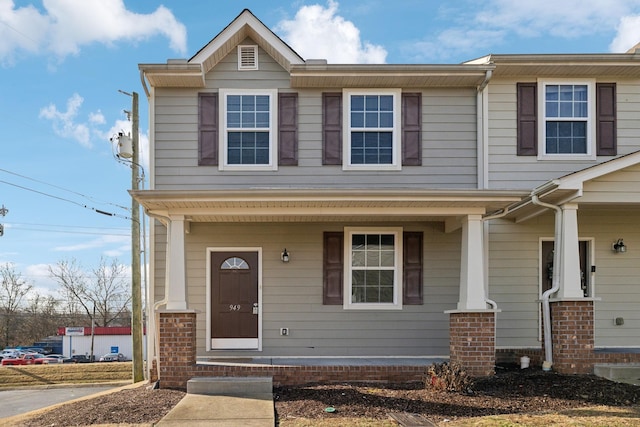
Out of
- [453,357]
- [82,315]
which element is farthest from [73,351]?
[453,357]

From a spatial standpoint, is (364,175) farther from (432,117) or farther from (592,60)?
(592,60)

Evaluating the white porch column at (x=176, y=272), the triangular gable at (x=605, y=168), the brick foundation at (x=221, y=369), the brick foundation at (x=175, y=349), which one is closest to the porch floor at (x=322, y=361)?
the brick foundation at (x=221, y=369)

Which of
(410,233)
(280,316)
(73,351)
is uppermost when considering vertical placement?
(410,233)

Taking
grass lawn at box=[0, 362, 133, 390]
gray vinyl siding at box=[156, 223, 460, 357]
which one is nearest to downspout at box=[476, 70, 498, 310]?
gray vinyl siding at box=[156, 223, 460, 357]

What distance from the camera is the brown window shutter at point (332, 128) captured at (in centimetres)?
907

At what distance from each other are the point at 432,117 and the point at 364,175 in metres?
1.68

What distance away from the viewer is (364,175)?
905cm

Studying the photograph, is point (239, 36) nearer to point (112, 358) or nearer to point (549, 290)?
point (549, 290)

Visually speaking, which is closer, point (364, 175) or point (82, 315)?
point (364, 175)

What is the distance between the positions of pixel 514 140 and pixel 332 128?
335 centimetres

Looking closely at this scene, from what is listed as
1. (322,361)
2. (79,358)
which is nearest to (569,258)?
(322,361)

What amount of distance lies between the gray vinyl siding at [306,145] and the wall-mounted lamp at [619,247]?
2806mm

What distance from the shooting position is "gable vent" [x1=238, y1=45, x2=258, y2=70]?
9.16 metres

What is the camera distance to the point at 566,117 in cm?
912
